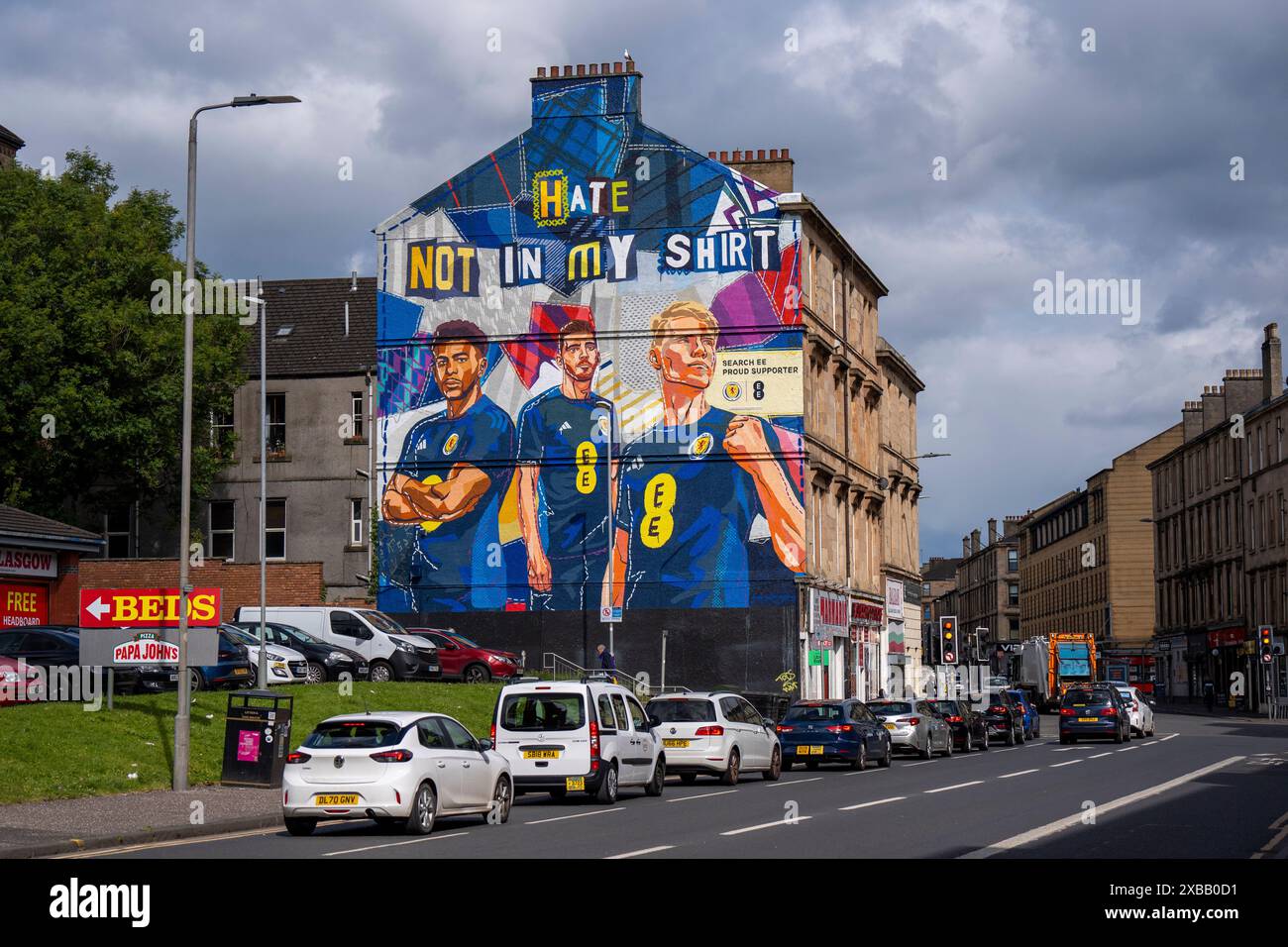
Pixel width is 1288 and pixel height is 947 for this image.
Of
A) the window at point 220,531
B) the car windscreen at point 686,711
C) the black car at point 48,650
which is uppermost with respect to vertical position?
the window at point 220,531

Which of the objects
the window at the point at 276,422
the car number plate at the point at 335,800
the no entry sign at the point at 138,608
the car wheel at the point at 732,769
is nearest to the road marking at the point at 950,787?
the car wheel at the point at 732,769

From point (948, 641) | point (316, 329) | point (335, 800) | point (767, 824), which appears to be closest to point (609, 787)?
point (767, 824)

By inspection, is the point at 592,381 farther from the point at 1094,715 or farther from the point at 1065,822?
the point at 1065,822

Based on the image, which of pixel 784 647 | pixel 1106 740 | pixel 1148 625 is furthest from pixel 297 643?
pixel 1148 625

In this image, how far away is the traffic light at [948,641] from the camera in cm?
4981

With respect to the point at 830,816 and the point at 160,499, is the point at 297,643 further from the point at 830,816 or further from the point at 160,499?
the point at 830,816

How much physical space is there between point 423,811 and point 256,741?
7729 mm

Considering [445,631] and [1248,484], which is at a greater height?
[1248,484]

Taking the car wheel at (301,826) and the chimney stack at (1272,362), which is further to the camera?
the chimney stack at (1272,362)

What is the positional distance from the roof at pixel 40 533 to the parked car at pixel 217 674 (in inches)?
256

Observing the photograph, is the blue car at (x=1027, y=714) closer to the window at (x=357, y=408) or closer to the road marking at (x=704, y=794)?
the road marking at (x=704, y=794)

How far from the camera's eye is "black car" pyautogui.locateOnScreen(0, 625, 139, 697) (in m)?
33.2
